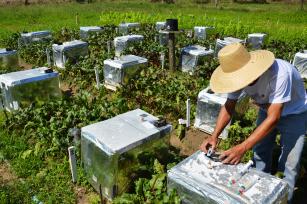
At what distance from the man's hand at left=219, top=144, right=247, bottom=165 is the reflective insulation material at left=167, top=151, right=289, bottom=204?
86mm

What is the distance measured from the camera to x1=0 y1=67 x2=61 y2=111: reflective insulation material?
5793 mm

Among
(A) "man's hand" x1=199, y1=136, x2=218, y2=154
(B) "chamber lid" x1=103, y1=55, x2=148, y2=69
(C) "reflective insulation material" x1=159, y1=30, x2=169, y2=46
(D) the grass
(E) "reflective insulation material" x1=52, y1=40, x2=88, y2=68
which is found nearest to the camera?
(A) "man's hand" x1=199, y1=136, x2=218, y2=154

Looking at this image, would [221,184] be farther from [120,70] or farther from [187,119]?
[120,70]

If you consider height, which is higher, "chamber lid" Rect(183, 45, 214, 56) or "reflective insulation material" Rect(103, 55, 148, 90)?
"chamber lid" Rect(183, 45, 214, 56)

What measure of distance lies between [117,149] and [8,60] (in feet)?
20.1

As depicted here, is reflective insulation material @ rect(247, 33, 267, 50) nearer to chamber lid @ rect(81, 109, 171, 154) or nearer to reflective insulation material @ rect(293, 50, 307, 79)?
reflective insulation material @ rect(293, 50, 307, 79)

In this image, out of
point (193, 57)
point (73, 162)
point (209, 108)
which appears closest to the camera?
point (73, 162)

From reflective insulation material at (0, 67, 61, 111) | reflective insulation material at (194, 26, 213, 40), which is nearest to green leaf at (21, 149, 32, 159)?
reflective insulation material at (0, 67, 61, 111)

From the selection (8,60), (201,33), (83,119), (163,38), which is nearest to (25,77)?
(83,119)

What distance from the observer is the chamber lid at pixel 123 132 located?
11.7 ft

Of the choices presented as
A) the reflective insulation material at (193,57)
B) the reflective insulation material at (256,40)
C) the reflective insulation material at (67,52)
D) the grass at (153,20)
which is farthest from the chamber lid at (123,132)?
the grass at (153,20)

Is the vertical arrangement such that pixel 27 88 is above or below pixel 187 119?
above

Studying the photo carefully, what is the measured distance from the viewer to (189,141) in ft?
17.5

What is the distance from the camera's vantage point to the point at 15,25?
17.2 meters
